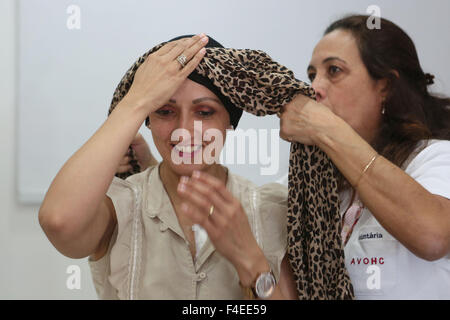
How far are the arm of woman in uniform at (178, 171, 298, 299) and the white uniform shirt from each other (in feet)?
1.15

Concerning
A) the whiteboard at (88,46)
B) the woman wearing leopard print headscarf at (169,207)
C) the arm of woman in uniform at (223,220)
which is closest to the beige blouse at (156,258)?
the woman wearing leopard print headscarf at (169,207)

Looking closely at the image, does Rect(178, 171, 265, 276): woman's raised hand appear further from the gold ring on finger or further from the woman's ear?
the woman's ear

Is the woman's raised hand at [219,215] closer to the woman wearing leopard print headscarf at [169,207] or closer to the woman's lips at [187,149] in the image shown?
the woman wearing leopard print headscarf at [169,207]

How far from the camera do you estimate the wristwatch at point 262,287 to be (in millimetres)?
1033

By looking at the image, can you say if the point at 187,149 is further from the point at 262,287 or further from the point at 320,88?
the point at 320,88

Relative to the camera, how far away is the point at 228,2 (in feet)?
4.84

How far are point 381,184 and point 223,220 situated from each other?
1.35 ft

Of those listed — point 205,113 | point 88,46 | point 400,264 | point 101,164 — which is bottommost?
point 400,264

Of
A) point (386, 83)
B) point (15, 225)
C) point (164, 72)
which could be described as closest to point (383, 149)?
point (386, 83)

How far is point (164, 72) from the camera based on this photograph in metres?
1.09

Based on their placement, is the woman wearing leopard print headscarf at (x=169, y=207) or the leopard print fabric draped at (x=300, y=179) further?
the leopard print fabric draped at (x=300, y=179)

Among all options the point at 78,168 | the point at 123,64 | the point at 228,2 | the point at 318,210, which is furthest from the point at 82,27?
the point at 318,210

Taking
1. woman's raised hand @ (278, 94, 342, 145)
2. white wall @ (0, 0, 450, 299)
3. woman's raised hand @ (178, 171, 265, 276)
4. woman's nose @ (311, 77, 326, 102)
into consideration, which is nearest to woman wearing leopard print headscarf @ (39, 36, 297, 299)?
woman's raised hand @ (178, 171, 265, 276)

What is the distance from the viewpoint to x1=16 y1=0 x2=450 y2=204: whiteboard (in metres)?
1.47
